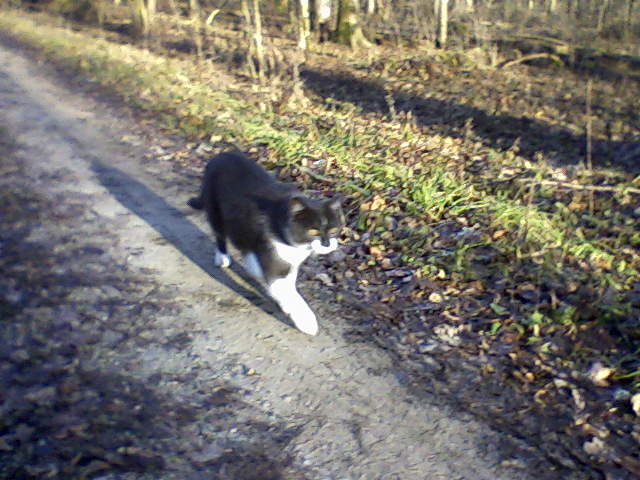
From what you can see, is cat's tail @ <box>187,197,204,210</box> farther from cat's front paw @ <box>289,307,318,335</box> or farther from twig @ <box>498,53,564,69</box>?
twig @ <box>498,53,564,69</box>

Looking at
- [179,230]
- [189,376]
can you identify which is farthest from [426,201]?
[189,376]

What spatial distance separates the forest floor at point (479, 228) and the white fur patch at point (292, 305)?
31 centimetres

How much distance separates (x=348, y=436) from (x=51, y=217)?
4481 millimetres

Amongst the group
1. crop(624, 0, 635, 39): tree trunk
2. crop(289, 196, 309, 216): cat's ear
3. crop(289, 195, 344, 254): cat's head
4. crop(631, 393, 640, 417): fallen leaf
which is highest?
crop(624, 0, 635, 39): tree trunk

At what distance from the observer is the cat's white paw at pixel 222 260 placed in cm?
549

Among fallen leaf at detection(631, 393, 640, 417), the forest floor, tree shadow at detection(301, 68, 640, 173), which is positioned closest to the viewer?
fallen leaf at detection(631, 393, 640, 417)

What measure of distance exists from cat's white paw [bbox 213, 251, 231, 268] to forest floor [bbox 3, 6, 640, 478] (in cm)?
80

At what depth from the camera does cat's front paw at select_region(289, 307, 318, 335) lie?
4582 mm

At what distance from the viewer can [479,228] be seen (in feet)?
19.4

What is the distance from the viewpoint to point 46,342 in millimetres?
4215

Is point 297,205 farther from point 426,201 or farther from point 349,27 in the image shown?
point 349,27

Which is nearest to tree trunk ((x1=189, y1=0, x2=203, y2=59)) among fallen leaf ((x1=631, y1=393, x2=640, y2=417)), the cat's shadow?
the cat's shadow

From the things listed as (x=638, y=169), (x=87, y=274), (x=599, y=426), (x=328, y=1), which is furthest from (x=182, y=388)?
(x=328, y=1)

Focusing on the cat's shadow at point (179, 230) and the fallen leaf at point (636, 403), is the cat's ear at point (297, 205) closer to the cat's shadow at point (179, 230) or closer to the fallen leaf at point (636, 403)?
the cat's shadow at point (179, 230)
